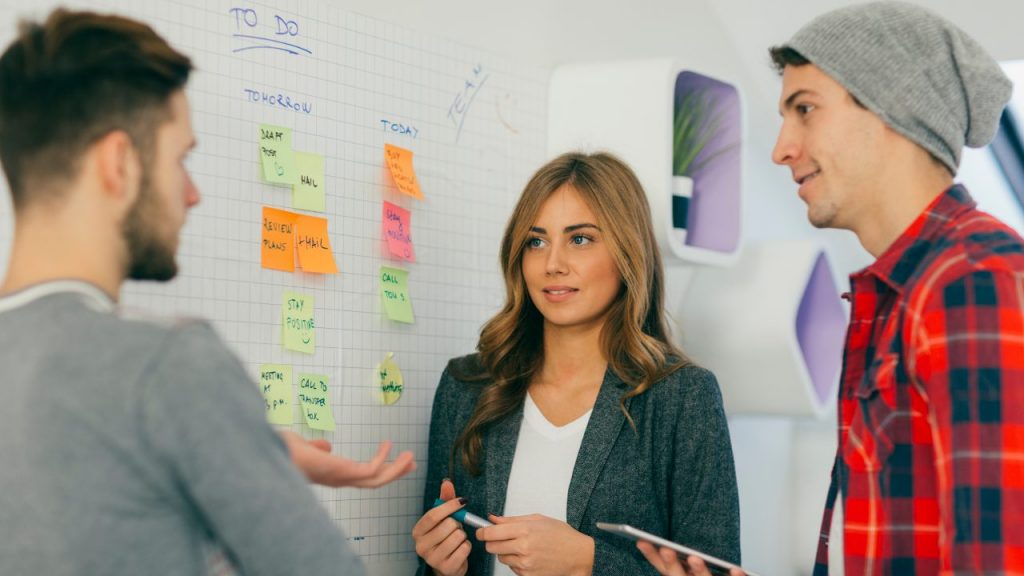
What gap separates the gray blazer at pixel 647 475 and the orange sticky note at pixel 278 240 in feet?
1.68

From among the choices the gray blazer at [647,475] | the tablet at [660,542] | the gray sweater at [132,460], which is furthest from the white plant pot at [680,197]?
the gray sweater at [132,460]

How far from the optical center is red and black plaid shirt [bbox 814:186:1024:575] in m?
1.26

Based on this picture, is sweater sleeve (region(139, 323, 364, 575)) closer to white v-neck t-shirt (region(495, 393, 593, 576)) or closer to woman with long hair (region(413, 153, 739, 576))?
woman with long hair (region(413, 153, 739, 576))

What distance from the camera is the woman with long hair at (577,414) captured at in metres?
1.99

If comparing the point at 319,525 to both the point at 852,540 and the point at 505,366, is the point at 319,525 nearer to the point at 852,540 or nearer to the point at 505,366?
the point at 852,540

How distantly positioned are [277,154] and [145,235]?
37.4 inches

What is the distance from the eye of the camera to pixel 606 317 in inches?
86.6

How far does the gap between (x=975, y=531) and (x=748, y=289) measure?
1.61m

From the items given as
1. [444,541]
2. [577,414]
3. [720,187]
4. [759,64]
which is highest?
[759,64]

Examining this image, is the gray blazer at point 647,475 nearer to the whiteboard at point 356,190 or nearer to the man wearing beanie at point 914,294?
the whiteboard at point 356,190

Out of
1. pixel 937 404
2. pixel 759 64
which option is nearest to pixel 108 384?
pixel 937 404

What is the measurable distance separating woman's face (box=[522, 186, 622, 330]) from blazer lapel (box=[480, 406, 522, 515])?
21cm

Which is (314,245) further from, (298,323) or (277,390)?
(277,390)

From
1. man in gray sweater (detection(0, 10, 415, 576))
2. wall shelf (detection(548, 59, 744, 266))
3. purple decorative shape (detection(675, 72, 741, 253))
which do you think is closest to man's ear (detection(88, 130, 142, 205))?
man in gray sweater (detection(0, 10, 415, 576))
